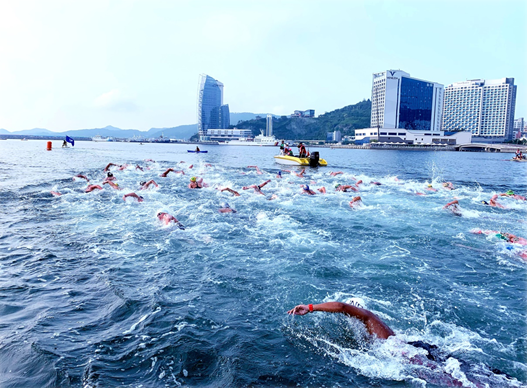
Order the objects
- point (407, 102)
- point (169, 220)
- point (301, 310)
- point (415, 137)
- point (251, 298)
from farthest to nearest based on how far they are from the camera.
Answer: point (407, 102)
point (415, 137)
point (169, 220)
point (251, 298)
point (301, 310)

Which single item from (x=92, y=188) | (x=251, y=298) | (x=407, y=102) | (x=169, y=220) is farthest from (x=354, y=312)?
(x=407, y=102)

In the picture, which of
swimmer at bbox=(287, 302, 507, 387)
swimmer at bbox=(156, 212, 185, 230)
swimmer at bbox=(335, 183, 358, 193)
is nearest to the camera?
swimmer at bbox=(287, 302, 507, 387)

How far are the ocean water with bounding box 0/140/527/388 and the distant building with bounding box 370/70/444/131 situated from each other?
153 meters

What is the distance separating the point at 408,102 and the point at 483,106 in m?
56.0

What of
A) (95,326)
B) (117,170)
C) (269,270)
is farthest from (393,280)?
(117,170)

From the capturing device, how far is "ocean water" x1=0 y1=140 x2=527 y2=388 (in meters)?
4.81

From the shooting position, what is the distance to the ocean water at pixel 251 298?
4.81 metres

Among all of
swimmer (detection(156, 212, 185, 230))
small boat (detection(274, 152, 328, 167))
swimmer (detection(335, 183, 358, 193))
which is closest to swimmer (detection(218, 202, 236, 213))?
swimmer (detection(156, 212, 185, 230))

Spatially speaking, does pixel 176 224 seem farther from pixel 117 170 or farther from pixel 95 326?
pixel 117 170

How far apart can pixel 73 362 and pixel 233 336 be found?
92.7 inches

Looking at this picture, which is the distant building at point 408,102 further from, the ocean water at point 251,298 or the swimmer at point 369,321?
the swimmer at point 369,321

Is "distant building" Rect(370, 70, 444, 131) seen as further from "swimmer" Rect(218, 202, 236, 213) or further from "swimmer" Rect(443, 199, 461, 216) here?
"swimmer" Rect(218, 202, 236, 213)

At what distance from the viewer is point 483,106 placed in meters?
179

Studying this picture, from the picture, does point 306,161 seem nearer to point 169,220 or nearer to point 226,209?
point 226,209
